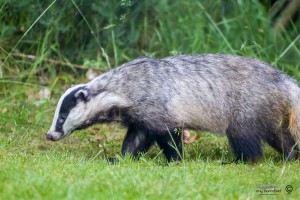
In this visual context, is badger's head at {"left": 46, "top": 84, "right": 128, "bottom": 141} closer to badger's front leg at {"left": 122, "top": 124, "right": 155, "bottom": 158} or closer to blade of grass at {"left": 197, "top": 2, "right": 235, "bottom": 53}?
badger's front leg at {"left": 122, "top": 124, "right": 155, "bottom": 158}

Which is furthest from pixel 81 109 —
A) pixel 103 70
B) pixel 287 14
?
pixel 287 14

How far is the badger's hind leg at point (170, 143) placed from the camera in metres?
6.94

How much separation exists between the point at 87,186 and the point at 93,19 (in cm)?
535

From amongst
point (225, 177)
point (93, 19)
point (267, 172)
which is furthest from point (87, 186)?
point (93, 19)

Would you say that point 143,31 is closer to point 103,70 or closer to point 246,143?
point 103,70

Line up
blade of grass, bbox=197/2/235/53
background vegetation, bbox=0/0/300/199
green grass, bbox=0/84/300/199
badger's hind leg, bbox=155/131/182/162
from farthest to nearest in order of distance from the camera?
blade of grass, bbox=197/2/235/53 < badger's hind leg, bbox=155/131/182/162 < background vegetation, bbox=0/0/300/199 < green grass, bbox=0/84/300/199

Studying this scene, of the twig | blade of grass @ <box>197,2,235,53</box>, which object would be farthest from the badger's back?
the twig

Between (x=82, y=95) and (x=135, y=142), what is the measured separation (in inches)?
26.5

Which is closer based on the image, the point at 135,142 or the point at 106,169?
the point at 106,169

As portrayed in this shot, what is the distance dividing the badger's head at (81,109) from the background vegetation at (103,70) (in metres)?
0.27

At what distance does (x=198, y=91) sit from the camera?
718cm

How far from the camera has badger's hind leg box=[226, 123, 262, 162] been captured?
7.02 meters

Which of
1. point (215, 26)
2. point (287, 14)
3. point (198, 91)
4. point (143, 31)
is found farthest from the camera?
point (143, 31)

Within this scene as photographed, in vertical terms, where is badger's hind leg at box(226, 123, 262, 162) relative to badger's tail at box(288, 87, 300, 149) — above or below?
below
